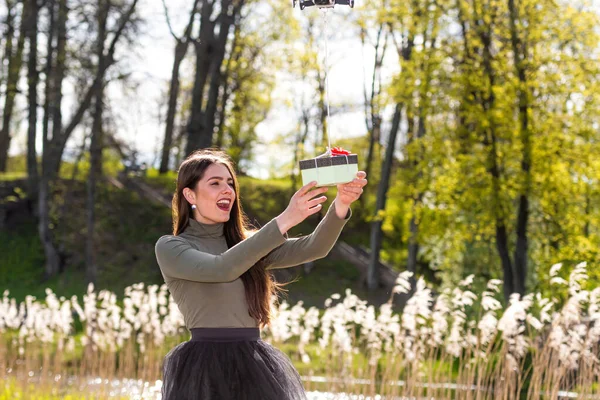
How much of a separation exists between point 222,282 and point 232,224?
0.38 meters

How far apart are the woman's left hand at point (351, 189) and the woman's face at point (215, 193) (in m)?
0.45

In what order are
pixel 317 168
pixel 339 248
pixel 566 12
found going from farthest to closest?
1. pixel 339 248
2. pixel 566 12
3. pixel 317 168

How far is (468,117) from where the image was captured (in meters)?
15.1

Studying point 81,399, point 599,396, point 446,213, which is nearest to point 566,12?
point 446,213

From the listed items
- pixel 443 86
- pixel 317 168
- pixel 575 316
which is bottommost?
pixel 575 316

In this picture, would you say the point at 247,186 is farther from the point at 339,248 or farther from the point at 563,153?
the point at 563,153

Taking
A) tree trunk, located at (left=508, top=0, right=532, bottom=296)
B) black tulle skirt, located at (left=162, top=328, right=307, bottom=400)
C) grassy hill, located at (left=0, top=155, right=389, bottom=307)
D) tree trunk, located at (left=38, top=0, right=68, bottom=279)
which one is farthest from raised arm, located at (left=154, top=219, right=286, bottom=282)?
grassy hill, located at (left=0, top=155, right=389, bottom=307)

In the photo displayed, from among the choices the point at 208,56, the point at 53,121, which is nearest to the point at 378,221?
the point at 208,56

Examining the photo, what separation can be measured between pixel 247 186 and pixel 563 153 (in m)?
11.5

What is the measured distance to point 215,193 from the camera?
365cm

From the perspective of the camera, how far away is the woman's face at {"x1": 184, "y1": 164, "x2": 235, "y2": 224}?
3646 mm

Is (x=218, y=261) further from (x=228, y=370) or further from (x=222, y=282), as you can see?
(x=228, y=370)

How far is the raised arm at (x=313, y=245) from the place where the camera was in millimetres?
3639

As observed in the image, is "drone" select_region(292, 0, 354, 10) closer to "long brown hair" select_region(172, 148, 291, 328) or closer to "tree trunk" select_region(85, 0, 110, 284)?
"long brown hair" select_region(172, 148, 291, 328)
